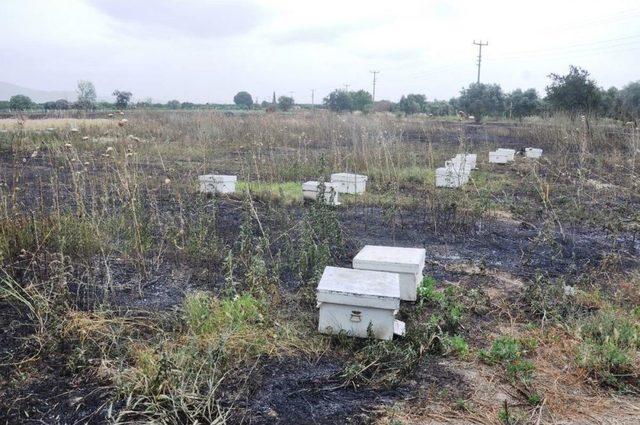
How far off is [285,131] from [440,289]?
14.6 meters

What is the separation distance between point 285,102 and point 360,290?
53.4m

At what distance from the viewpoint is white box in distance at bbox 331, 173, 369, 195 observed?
341 inches

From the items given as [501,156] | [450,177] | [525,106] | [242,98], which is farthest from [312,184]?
[242,98]

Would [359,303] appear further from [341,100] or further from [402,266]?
[341,100]

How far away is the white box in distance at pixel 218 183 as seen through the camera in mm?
8125

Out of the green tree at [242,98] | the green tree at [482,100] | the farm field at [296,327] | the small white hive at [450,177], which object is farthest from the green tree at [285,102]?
the farm field at [296,327]

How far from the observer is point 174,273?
4832 mm

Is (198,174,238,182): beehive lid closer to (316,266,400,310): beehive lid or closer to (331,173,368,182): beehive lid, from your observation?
(331,173,368,182): beehive lid

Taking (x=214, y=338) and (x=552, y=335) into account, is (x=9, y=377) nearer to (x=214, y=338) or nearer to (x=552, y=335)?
(x=214, y=338)

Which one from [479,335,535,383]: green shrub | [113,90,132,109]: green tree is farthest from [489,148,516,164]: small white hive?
[113,90,132,109]: green tree

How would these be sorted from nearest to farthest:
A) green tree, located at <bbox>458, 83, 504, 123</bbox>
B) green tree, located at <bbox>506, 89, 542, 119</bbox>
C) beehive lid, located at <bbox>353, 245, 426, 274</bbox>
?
beehive lid, located at <bbox>353, 245, 426, 274</bbox>, green tree, located at <bbox>506, 89, 542, 119</bbox>, green tree, located at <bbox>458, 83, 504, 123</bbox>

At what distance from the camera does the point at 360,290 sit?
137 inches

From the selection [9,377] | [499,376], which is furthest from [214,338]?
[499,376]

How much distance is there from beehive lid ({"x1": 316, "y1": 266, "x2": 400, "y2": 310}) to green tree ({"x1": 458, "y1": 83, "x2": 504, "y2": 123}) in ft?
109
